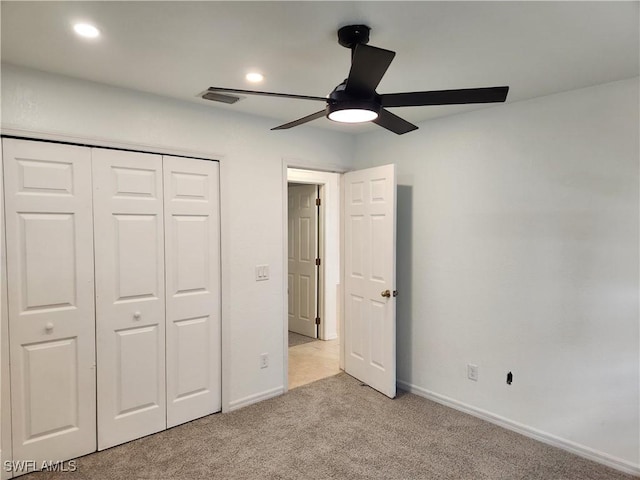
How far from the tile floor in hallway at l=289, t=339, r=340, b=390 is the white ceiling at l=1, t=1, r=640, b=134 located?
2649 millimetres

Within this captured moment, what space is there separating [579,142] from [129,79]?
285 centimetres

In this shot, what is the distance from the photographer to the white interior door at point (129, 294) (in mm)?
2604

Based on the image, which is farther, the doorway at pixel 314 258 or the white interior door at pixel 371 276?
the doorway at pixel 314 258

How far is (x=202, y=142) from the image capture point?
2998mm

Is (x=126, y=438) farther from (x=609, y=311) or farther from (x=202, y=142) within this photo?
(x=609, y=311)

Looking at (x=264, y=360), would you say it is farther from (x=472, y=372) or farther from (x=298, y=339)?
(x=298, y=339)

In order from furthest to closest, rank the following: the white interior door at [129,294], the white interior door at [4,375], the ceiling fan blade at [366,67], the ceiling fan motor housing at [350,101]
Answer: the white interior door at [129,294], the white interior door at [4,375], the ceiling fan motor housing at [350,101], the ceiling fan blade at [366,67]

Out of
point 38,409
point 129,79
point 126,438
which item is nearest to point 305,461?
point 126,438

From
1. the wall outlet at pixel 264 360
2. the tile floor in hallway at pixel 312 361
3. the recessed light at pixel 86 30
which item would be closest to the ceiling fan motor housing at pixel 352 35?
the recessed light at pixel 86 30

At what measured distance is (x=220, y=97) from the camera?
2773 millimetres

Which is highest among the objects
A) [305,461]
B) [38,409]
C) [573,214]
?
[573,214]

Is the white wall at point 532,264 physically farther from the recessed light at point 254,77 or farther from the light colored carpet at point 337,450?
the recessed light at point 254,77

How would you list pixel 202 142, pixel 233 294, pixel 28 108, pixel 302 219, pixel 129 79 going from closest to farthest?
pixel 28 108
pixel 129 79
pixel 202 142
pixel 233 294
pixel 302 219

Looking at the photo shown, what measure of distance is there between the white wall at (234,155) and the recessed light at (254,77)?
695 millimetres
